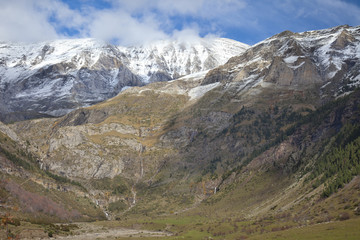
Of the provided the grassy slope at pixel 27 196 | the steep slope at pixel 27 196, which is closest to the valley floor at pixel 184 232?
the steep slope at pixel 27 196

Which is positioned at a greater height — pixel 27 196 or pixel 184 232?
pixel 27 196

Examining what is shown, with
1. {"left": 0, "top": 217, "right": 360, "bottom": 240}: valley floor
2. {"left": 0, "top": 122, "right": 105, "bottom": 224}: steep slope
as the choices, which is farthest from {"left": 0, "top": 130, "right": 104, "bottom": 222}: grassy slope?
{"left": 0, "top": 217, "right": 360, "bottom": 240}: valley floor

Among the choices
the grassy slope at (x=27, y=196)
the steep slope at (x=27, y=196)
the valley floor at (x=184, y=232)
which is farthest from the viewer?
the grassy slope at (x=27, y=196)

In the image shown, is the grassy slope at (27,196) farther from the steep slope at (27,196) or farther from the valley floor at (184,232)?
the valley floor at (184,232)

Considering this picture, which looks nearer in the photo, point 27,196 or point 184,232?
point 184,232

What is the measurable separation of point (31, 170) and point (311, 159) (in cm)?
14610

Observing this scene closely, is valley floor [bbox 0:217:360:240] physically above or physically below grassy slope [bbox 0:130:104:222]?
below

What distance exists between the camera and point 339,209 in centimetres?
10075

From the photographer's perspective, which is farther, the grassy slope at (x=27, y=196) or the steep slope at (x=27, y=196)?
the grassy slope at (x=27, y=196)

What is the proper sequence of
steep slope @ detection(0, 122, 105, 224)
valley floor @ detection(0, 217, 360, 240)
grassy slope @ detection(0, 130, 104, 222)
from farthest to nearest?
grassy slope @ detection(0, 130, 104, 222) → steep slope @ detection(0, 122, 105, 224) → valley floor @ detection(0, 217, 360, 240)

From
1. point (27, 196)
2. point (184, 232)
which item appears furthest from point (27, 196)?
point (184, 232)

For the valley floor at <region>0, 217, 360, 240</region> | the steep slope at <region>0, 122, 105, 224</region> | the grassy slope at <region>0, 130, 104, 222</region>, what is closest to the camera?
the valley floor at <region>0, 217, 360, 240</region>

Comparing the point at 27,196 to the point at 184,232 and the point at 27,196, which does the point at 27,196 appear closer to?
the point at 27,196

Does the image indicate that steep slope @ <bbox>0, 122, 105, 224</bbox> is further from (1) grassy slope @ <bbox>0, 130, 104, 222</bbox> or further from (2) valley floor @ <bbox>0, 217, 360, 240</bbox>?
(2) valley floor @ <bbox>0, 217, 360, 240</bbox>
